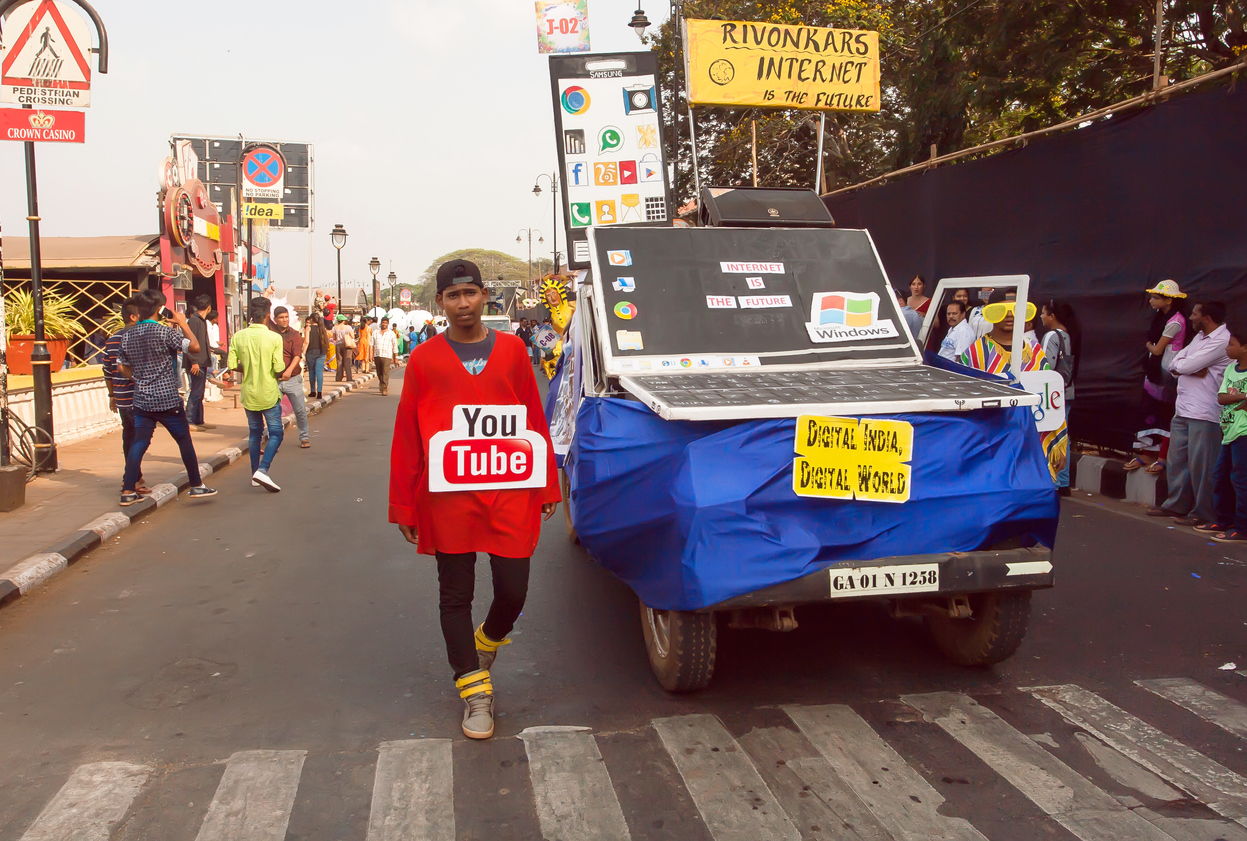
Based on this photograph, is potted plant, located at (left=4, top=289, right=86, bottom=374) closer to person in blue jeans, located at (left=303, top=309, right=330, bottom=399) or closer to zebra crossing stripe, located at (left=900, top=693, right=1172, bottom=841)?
person in blue jeans, located at (left=303, top=309, right=330, bottom=399)

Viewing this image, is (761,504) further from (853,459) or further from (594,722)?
(594,722)

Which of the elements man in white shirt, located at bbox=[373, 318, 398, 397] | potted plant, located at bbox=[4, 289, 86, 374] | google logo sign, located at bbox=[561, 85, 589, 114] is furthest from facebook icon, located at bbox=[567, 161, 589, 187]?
man in white shirt, located at bbox=[373, 318, 398, 397]

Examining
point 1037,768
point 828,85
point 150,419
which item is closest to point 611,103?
point 828,85

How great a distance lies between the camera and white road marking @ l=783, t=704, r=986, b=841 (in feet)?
11.4

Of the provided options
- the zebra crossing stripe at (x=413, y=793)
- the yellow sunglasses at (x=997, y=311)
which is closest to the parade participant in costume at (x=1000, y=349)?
the yellow sunglasses at (x=997, y=311)

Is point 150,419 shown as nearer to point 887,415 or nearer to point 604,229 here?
point 604,229

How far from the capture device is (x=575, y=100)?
1269 cm

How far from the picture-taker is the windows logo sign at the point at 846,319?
237 inches

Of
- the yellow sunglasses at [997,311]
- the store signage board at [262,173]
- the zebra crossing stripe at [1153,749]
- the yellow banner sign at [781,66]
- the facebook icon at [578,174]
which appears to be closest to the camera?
the zebra crossing stripe at [1153,749]

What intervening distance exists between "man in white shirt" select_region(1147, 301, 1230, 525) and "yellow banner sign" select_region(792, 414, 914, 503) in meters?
5.01

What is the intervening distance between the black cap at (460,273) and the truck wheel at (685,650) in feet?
5.21

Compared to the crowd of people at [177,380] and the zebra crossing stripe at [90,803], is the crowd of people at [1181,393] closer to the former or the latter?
the zebra crossing stripe at [90,803]

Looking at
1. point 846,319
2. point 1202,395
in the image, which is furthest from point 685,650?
point 1202,395

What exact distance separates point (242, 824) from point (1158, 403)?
8.60 metres
